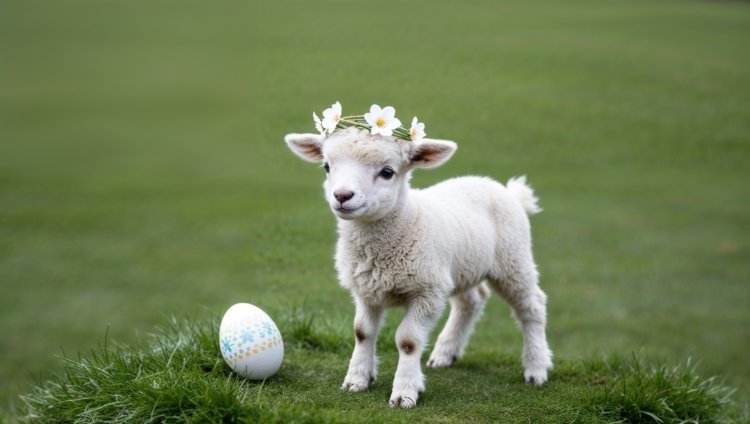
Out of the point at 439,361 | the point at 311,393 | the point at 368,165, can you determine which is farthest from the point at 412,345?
the point at 439,361

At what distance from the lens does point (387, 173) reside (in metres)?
5.45

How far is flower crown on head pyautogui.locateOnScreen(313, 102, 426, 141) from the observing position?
17.7ft

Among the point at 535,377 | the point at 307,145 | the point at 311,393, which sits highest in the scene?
the point at 307,145

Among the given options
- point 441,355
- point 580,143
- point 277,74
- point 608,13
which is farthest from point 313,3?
point 441,355

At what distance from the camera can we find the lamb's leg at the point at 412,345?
18.2 feet

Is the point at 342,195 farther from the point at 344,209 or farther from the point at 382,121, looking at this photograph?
the point at 382,121

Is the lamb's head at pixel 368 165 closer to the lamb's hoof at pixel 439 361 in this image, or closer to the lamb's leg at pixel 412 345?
the lamb's leg at pixel 412 345

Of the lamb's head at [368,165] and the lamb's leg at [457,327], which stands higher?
the lamb's head at [368,165]

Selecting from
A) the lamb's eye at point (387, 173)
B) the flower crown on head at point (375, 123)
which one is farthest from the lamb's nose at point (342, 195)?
the flower crown on head at point (375, 123)

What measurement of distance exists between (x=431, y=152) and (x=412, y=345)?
127 cm

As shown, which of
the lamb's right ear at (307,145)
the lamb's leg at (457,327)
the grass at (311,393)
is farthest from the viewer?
the lamb's leg at (457,327)

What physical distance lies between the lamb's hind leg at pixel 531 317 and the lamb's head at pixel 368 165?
4.24 feet

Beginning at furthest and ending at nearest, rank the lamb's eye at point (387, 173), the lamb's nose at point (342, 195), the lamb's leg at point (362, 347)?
the lamb's leg at point (362, 347) → the lamb's eye at point (387, 173) → the lamb's nose at point (342, 195)

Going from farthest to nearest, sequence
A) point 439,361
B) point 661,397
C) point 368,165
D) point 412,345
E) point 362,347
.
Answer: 1. point 439,361
2. point 661,397
3. point 362,347
4. point 412,345
5. point 368,165
